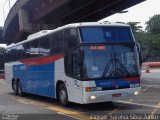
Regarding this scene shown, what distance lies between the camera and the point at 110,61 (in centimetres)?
1460

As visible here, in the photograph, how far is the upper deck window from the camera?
48.5ft

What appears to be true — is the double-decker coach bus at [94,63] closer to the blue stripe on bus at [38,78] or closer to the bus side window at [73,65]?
the bus side window at [73,65]

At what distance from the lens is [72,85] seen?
15156 millimetres

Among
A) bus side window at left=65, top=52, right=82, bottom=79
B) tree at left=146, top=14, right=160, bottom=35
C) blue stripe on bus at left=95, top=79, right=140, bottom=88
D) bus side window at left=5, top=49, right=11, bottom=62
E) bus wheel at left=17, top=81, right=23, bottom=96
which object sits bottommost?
bus wheel at left=17, top=81, right=23, bottom=96

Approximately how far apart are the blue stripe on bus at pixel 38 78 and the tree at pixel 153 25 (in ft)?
290

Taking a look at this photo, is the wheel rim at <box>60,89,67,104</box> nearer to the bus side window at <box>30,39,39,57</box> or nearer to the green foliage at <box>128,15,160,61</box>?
the bus side window at <box>30,39,39,57</box>

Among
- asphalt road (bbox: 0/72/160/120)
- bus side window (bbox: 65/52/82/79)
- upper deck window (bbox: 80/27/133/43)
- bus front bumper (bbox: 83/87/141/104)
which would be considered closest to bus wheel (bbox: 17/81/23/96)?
asphalt road (bbox: 0/72/160/120)

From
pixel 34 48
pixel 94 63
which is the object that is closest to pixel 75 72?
pixel 94 63

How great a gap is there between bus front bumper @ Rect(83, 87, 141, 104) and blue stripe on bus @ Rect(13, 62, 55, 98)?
356 centimetres

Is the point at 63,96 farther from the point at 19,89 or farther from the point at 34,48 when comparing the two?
the point at 19,89

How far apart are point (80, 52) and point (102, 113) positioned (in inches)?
86.9

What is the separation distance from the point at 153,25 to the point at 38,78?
93.7 meters

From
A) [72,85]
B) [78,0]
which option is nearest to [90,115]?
[72,85]

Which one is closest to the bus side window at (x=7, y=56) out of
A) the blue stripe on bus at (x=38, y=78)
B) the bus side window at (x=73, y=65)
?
the blue stripe on bus at (x=38, y=78)
